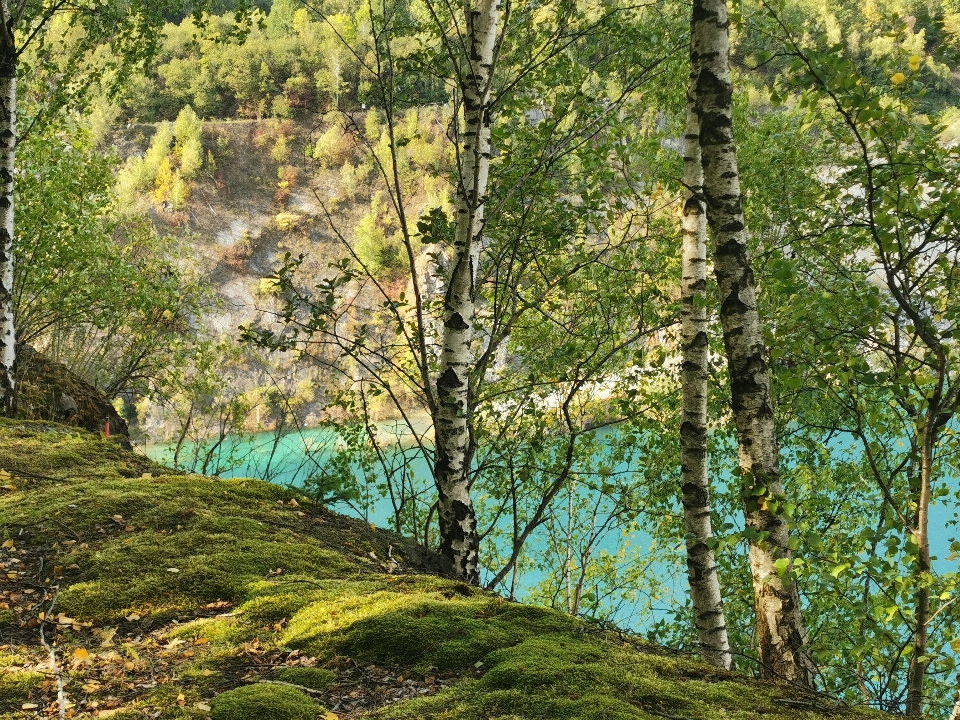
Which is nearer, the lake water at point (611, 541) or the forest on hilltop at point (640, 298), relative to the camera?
the forest on hilltop at point (640, 298)

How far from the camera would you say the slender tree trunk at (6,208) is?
8.91 m

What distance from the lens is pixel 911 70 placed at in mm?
3412

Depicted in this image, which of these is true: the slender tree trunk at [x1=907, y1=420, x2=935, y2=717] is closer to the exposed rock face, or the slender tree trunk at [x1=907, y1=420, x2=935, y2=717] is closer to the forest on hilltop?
the forest on hilltop

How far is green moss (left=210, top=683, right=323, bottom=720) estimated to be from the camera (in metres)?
2.80

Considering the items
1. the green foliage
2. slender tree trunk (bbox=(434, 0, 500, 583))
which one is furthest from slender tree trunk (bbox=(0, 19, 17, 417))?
slender tree trunk (bbox=(434, 0, 500, 583))

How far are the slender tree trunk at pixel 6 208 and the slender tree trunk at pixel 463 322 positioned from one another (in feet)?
20.8

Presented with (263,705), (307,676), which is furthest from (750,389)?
(263,705)

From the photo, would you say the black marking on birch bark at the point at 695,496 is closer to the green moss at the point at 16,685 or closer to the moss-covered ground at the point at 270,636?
the moss-covered ground at the point at 270,636

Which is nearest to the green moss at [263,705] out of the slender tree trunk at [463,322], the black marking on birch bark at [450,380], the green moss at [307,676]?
the green moss at [307,676]

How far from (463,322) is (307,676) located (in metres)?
2.91

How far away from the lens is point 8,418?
27.5ft

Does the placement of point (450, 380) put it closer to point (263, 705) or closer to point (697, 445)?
point (697, 445)

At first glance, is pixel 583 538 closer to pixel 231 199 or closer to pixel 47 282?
pixel 47 282

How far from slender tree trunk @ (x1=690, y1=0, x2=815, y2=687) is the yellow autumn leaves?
74cm
